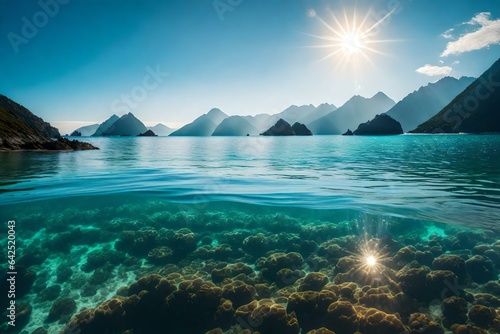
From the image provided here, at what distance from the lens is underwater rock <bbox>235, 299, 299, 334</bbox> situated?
894cm

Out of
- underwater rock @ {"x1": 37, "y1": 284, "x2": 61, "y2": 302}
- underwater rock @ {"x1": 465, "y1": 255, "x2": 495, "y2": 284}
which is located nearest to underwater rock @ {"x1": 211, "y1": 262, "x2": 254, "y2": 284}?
underwater rock @ {"x1": 37, "y1": 284, "x2": 61, "y2": 302}

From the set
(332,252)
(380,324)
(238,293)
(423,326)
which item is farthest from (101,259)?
(423,326)

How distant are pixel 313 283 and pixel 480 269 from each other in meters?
7.76

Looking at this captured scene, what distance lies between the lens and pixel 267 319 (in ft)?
29.8

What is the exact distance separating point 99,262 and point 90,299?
2.82 meters

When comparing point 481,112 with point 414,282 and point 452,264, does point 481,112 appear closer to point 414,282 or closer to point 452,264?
point 452,264

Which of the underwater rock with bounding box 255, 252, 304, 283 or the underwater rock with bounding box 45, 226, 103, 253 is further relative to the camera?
the underwater rock with bounding box 45, 226, 103, 253

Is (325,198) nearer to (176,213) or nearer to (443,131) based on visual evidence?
(176,213)

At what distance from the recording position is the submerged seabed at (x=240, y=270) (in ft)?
31.6

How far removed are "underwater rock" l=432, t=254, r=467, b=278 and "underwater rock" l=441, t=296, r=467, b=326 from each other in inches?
88.4

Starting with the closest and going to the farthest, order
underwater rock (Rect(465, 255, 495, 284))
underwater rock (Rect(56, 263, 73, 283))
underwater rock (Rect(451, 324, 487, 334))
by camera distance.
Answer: underwater rock (Rect(451, 324, 487, 334))
underwater rock (Rect(465, 255, 495, 284))
underwater rock (Rect(56, 263, 73, 283))

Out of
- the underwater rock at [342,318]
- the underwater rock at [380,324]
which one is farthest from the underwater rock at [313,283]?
the underwater rock at [380,324]

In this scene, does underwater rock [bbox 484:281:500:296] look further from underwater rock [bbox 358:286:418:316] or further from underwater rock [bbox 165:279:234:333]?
underwater rock [bbox 165:279:234:333]

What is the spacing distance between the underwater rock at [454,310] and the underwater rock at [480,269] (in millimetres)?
2719
